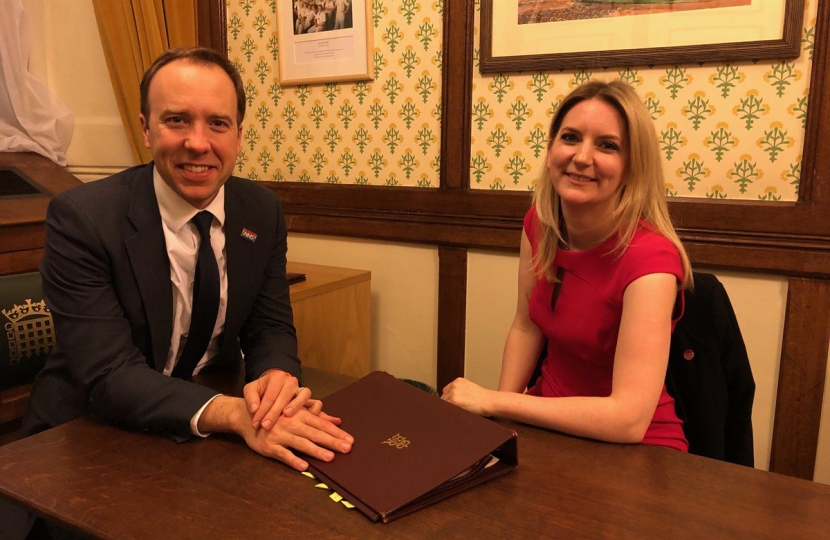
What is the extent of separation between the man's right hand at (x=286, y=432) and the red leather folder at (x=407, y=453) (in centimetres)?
2

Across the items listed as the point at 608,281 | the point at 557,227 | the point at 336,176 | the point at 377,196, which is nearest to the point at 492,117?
the point at 377,196

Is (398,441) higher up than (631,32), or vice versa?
(631,32)

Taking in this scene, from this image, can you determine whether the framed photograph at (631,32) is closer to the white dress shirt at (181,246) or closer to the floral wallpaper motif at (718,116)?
the floral wallpaper motif at (718,116)

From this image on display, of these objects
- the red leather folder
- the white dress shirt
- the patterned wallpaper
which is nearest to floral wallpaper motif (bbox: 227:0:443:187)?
the patterned wallpaper

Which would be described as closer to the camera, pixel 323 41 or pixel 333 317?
pixel 333 317

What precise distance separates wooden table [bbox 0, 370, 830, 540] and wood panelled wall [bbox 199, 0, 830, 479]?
1.09m

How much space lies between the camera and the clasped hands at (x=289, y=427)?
1090mm

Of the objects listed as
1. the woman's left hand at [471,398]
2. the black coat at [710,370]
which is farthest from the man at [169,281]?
the black coat at [710,370]

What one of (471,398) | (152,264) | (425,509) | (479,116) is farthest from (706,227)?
(152,264)

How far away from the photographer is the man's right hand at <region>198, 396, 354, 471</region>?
1.09m

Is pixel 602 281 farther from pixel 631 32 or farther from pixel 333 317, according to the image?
pixel 333 317

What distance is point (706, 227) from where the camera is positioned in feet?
6.73

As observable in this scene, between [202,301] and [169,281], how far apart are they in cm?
9

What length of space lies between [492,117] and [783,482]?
1641 mm
